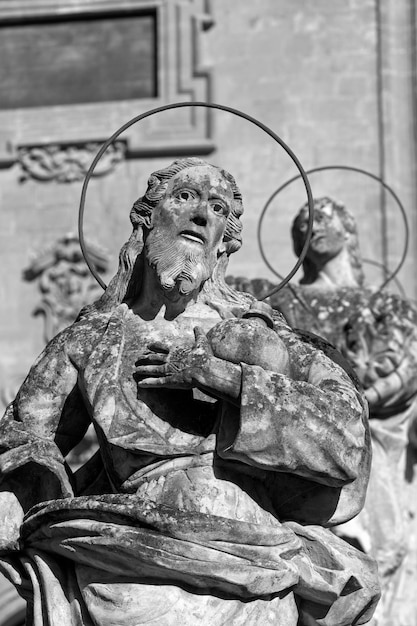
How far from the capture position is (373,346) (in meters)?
11.0

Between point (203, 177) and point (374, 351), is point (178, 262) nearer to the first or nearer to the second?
point (203, 177)

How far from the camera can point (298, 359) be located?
23.5 feet

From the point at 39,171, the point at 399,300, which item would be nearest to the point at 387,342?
the point at 399,300

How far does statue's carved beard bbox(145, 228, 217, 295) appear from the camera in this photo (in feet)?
23.6

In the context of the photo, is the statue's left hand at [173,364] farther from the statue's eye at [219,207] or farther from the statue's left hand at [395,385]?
the statue's left hand at [395,385]

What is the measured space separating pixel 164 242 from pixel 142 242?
0.17 metres

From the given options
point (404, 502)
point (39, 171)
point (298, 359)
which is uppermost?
point (39, 171)

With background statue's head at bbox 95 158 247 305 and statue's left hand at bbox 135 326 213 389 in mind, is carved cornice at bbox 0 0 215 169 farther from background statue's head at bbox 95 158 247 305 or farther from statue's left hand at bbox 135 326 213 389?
statue's left hand at bbox 135 326 213 389

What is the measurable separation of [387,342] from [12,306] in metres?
4.83

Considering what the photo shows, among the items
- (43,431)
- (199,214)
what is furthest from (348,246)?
(43,431)

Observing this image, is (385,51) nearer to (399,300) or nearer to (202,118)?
(202,118)

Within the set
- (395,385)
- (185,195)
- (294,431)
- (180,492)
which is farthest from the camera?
(395,385)

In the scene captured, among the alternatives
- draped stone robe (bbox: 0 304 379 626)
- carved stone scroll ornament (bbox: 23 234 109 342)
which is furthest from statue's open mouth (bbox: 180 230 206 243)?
carved stone scroll ornament (bbox: 23 234 109 342)

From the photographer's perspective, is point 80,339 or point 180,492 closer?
point 180,492
